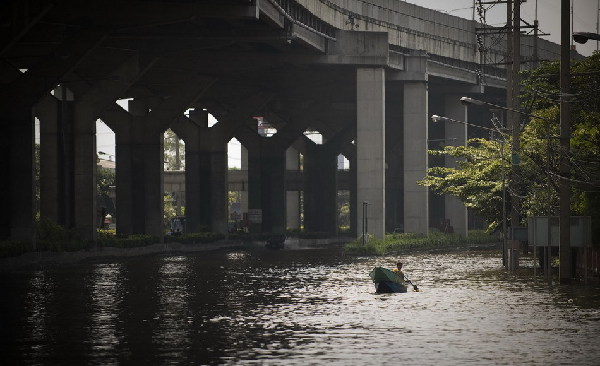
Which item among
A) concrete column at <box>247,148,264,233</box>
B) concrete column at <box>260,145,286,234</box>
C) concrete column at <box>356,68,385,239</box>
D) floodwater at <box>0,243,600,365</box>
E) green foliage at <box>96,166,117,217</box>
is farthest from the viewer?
green foliage at <box>96,166,117,217</box>

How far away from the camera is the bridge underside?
74.0 meters

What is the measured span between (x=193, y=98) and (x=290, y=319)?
62.6 metres

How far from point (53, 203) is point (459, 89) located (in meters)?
48.9

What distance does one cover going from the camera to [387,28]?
3984 inches

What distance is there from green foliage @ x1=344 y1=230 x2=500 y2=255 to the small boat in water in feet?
119

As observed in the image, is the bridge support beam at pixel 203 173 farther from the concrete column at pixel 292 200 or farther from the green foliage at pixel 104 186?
the green foliage at pixel 104 186

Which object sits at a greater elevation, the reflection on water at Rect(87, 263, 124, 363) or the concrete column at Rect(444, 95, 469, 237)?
the concrete column at Rect(444, 95, 469, 237)

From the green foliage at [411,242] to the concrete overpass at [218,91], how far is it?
2304mm

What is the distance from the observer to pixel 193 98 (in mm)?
97812

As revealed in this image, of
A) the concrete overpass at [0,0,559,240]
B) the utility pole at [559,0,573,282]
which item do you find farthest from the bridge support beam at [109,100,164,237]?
the utility pole at [559,0,573,282]

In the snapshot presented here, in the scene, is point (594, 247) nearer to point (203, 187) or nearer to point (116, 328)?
point (116, 328)

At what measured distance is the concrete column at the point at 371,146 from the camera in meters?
93.2

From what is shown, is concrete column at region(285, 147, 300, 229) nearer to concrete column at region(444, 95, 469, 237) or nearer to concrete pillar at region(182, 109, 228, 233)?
concrete column at region(444, 95, 469, 237)

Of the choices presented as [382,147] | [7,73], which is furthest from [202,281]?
[382,147]
